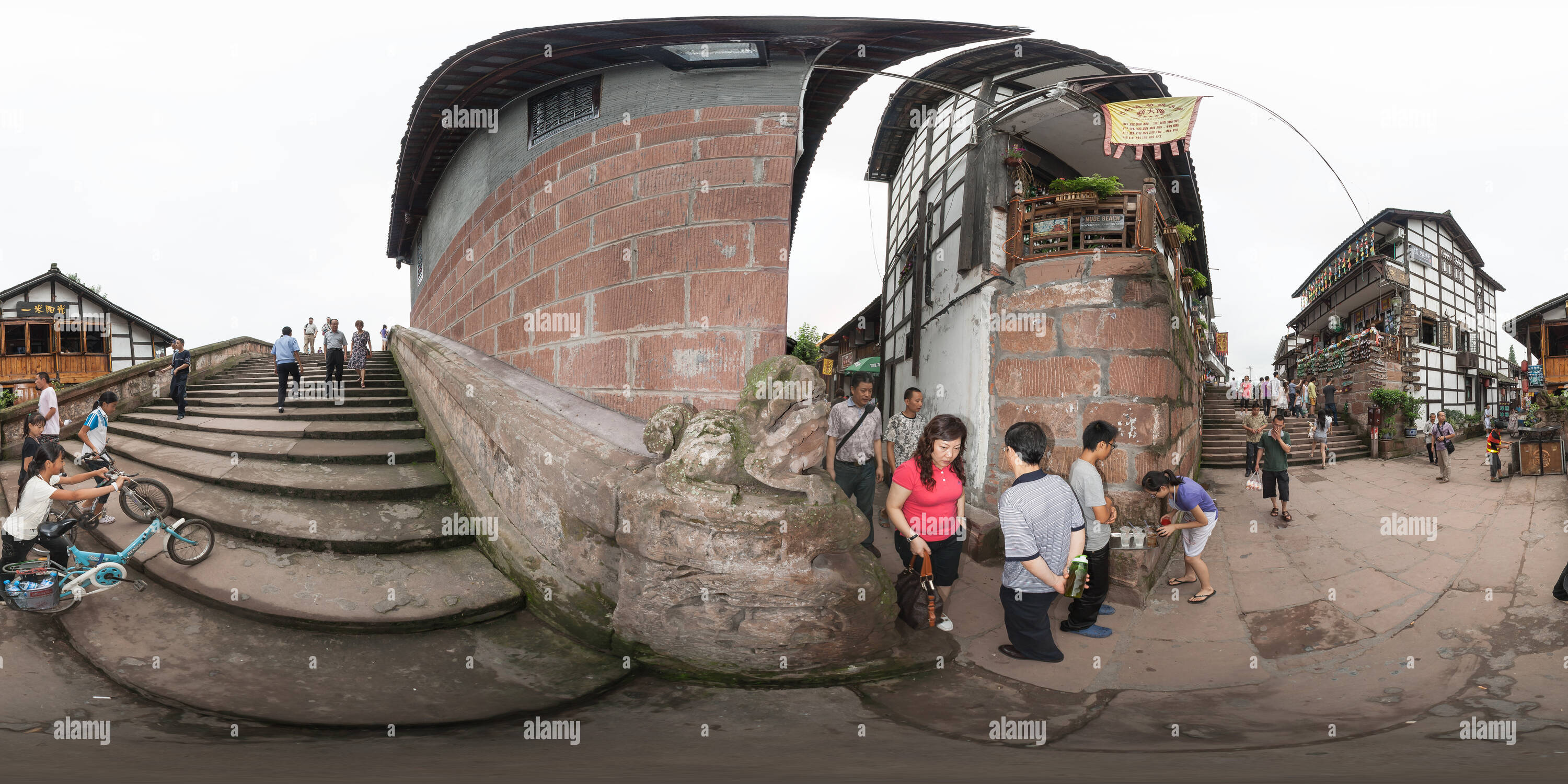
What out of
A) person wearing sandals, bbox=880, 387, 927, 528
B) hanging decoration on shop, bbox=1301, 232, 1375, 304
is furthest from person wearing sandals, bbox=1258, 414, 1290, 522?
hanging decoration on shop, bbox=1301, 232, 1375, 304

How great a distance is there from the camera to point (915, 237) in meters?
8.38

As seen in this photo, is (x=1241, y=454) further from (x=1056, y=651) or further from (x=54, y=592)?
(x=54, y=592)

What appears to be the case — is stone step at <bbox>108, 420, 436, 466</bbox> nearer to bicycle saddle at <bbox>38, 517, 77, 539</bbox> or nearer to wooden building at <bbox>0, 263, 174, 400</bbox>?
bicycle saddle at <bbox>38, 517, 77, 539</bbox>

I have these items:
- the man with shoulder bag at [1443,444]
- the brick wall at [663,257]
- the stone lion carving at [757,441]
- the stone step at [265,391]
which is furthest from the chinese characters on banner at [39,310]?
the man with shoulder bag at [1443,444]

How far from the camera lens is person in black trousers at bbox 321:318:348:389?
891cm

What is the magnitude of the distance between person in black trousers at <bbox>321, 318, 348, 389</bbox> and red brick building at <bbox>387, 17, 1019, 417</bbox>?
534 cm

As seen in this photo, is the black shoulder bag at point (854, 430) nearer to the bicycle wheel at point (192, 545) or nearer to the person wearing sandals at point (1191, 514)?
the person wearing sandals at point (1191, 514)

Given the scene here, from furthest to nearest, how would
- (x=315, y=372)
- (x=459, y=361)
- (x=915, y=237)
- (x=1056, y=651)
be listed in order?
(x=315, y=372) < (x=915, y=237) < (x=459, y=361) < (x=1056, y=651)

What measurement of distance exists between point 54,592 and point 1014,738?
215 inches

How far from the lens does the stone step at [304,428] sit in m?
5.82

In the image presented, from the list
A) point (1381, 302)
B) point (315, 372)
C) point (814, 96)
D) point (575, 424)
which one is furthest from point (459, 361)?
point (1381, 302)

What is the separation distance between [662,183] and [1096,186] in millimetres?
4181

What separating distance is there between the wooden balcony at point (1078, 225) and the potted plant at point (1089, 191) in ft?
0.08

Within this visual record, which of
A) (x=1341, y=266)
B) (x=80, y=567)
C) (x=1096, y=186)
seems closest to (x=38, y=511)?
(x=80, y=567)
